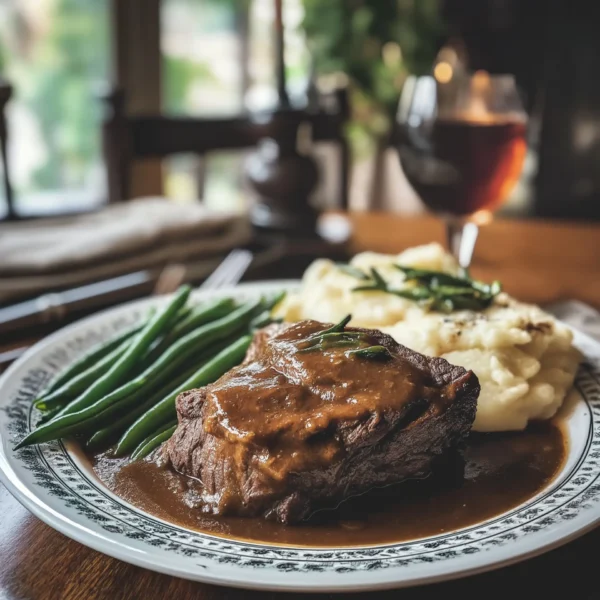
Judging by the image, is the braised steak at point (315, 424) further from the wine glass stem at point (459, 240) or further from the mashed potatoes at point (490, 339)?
the wine glass stem at point (459, 240)

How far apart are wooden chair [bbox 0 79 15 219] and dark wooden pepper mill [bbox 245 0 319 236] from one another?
1.26 meters

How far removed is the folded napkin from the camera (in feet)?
9.47

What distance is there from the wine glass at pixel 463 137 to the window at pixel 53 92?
10.0ft

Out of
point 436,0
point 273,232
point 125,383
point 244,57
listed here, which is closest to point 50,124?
point 244,57

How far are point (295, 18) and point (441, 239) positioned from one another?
14.0 ft

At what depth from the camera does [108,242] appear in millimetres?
3121

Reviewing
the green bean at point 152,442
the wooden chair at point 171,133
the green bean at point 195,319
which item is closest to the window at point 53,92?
the wooden chair at point 171,133

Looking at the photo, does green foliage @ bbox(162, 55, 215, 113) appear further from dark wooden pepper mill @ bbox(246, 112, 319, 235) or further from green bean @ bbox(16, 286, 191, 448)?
green bean @ bbox(16, 286, 191, 448)

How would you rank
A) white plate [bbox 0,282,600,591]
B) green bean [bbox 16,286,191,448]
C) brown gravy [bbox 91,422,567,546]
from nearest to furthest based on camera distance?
white plate [bbox 0,282,600,591]
brown gravy [bbox 91,422,567,546]
green bean [bbox 16,286,191,448]

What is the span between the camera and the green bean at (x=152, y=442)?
170 cm

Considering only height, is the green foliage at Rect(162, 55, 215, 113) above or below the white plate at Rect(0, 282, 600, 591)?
above

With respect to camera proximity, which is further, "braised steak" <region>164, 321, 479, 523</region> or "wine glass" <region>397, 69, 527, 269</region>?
"wine glass" <region>397, 69, 527, 269</region>

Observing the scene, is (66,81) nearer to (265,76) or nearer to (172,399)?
(265,76)

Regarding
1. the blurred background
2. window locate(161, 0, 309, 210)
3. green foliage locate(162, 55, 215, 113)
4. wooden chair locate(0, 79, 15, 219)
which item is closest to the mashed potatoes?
wooden chair locate(0, 79, 15, 219)
